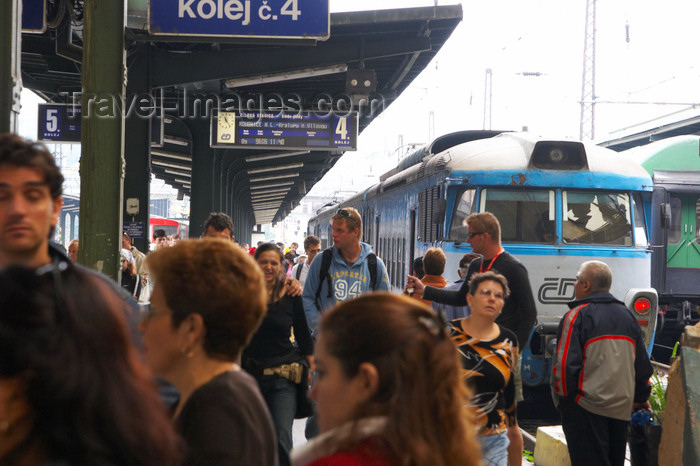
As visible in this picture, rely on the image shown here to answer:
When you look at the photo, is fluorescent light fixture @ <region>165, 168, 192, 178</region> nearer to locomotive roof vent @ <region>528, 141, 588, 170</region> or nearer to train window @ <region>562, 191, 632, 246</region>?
locomotive roof vent @ <region>528, 141, 588, 170</region>

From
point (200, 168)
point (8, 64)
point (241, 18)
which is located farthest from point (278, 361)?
point (200, 168)

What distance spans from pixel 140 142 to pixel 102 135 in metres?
5.25

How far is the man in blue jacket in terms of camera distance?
531 centimetres

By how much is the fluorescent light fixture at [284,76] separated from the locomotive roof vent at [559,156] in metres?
4.33

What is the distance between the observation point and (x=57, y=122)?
12281 mm

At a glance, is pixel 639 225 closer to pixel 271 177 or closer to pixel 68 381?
pixel 68 381

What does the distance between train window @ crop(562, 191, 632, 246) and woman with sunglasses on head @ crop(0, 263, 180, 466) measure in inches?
342

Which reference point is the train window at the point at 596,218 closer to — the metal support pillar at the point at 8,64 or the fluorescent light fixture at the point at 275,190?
the metal support pillar at the point at 8,64

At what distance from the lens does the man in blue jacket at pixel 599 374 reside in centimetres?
531

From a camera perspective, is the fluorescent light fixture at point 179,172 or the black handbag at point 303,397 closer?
the black handbag at point 303,397

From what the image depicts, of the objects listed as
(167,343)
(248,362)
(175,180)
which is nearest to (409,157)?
(248,362)

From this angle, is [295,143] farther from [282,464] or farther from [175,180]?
[175,180]

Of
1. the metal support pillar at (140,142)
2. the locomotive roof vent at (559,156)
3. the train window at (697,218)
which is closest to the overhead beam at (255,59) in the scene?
the metal support pillar at (140,142)

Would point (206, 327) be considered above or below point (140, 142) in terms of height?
below
